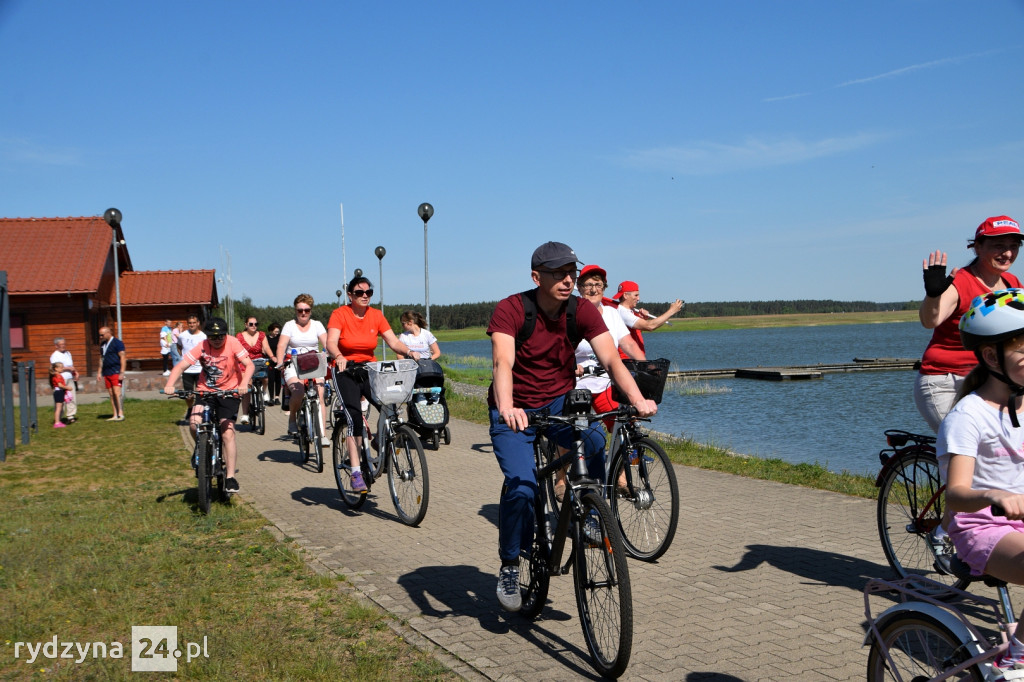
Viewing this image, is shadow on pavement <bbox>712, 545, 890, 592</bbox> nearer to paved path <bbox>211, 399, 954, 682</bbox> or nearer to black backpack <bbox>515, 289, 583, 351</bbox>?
paved path <bbox>211, 399, 954, 682</bbox>

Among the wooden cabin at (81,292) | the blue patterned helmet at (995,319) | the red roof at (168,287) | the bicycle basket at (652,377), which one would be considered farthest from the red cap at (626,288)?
the red roof at (168,287)

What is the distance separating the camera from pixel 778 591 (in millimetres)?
5410

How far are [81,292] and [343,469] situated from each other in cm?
2929

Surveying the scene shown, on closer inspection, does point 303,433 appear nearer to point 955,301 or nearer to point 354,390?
point 354,390

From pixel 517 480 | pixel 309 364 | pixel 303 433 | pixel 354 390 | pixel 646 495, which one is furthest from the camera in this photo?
pixel 303 433

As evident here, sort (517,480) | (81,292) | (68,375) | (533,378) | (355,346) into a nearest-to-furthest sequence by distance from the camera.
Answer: (517,480) < (533,378) < (355,346) < (68,375) < (81,292)

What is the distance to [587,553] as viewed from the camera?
4332 mm

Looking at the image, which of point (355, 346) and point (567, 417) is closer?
point (567, 417)

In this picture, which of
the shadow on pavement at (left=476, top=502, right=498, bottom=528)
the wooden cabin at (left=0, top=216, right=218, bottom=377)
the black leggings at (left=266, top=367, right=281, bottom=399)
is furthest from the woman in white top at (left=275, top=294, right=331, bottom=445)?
the wooden cabin at (left=0, top=216, right=218, bottom=377)

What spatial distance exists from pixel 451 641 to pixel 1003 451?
2959mm

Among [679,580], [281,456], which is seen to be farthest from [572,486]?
[281,456]

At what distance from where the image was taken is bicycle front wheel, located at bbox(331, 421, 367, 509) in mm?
8455

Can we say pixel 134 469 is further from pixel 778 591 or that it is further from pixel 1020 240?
pixel 1020 240

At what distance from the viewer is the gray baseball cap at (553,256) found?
4.75 meters
